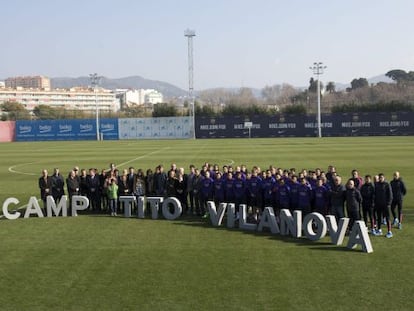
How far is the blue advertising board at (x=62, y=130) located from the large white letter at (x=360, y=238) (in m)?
66.3

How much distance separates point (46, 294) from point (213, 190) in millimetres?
7651

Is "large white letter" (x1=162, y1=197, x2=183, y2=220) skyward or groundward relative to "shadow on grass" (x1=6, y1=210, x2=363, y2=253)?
skyward

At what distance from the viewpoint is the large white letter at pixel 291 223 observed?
40.6 feet

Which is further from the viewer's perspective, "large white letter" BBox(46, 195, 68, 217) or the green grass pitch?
"large white letter" BBox(46, 195, 68, 217)

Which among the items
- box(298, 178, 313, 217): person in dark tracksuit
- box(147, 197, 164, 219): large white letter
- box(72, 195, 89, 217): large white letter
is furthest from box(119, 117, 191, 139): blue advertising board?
box(298, 178, 313, 217): person in dark tracksuit

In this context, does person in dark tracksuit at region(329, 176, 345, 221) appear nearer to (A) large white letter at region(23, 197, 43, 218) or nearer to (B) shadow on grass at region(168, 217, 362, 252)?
(B) shadow on grass at region(168, 217, 362, 252)

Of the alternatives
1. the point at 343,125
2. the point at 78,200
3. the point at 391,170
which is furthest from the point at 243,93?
the point at 78,200

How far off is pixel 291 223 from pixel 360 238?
6.38 feet

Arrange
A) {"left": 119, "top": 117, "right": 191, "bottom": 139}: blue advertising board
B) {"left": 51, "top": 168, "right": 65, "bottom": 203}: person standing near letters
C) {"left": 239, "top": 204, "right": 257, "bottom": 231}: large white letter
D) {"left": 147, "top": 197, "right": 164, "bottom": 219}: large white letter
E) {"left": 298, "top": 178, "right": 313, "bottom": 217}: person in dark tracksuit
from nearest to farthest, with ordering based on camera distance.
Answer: {"left": 298, "top": 178, "right": 313, "bottom": 217}: person in dark tracksuit → {"left": 239, "top": 204, "right": 257, "bottom": 231}: large white letter → {"left": 147, "top": 197, "right": 164, "bottom": 219}: large white letter → {"left": 51, "top": 168, "right": 65, "bottom": 203}: person standing near letters → {"left": 119, "top": 117, "right": 191, "bottom": 139}: blue advertising board

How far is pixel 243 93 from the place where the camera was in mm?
175625

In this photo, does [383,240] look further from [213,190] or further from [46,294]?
[46,294]

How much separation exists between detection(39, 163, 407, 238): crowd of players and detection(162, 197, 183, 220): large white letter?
2.58ft

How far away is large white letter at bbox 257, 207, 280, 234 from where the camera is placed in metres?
12.9

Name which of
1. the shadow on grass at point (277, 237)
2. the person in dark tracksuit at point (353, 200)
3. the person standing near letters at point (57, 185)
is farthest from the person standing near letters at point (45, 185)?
the person in dark tracksuit at point (353, 200)
